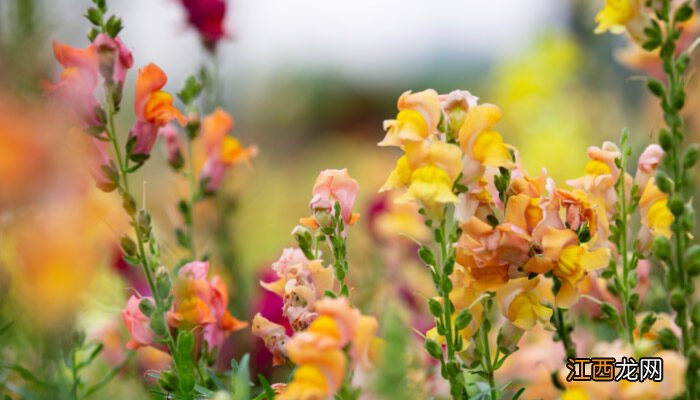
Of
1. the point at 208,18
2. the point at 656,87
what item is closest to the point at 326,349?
the point at 656,87

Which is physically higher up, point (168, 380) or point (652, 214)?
point (652, 214)

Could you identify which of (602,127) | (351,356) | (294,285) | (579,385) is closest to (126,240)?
(294,285)

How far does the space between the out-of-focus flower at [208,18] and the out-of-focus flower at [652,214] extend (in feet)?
3.15

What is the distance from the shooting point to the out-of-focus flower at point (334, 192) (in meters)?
0.83

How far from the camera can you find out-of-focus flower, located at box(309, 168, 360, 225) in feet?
2.71

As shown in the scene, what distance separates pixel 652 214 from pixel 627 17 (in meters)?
0.19

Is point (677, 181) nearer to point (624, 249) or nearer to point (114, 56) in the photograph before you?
point (624, 249)

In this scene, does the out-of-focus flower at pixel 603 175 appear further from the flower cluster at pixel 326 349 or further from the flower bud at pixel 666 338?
the flower cluster at pixel 326 349

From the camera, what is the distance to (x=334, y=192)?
849 mm

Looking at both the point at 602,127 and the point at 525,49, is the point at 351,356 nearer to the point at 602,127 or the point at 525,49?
the point at 602,127

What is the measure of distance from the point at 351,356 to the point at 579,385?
0.16 m

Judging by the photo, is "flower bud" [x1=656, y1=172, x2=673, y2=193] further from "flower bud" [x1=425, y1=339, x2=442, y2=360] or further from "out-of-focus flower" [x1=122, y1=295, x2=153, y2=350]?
"out-of-focus flower" [x1=122, y1=295, x2=153, y2=350]

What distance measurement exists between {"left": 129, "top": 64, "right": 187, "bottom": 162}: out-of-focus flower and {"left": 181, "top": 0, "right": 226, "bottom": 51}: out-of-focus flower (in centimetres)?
75

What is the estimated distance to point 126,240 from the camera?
844mm
